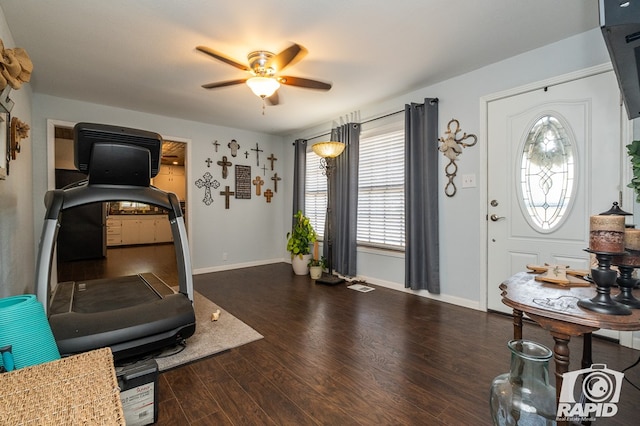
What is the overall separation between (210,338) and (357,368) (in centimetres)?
127

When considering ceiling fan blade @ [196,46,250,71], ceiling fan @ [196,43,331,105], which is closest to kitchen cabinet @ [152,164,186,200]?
ceiling fan @ [196,43,331,105]

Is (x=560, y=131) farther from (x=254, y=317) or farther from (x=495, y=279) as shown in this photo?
(x=254, y=317)

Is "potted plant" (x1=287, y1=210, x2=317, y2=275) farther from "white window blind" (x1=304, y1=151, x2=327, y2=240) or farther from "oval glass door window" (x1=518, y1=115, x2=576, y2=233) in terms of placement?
"oval glass door window" (x1=518, y1=115, x2=576, y2=233)

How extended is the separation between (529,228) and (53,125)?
226 inches

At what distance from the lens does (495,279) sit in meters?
3.09

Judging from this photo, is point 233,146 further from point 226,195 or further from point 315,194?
point 315,194

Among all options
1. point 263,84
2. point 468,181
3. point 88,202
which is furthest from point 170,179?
point 468,181

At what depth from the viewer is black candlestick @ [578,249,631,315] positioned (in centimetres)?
111

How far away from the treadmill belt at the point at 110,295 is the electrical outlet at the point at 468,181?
3258 mm

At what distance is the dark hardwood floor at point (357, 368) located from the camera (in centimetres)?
162

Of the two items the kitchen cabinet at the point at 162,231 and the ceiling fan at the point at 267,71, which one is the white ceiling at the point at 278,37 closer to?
the ceiling fan at the point at 267,71

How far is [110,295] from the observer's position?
8.79ft

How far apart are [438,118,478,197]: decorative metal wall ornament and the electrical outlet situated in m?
0.11

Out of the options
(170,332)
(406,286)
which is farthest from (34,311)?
(406,286)
